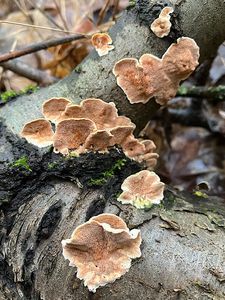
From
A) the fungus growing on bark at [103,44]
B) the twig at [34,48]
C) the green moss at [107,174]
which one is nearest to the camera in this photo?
the green moss at [107,174]

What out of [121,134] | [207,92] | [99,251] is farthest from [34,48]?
[99,251]

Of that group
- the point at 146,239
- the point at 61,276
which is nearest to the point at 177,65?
the point at 146,239

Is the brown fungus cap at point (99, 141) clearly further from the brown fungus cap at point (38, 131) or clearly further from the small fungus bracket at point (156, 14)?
the small fungus bracket at point (156, 14)

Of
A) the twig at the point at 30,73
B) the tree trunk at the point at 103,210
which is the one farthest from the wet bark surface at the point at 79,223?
the twig at the point at 30,73

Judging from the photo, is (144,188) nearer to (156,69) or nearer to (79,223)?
(79,223)

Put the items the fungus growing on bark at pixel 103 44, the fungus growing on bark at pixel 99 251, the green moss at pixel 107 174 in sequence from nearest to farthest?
the fungus growing on bark at pixel 99 251 → the green moss at pixel 107 174 → the fungus growing on bark at pixel 103 44

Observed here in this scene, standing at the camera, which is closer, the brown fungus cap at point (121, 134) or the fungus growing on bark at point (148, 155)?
the brown fungus cap at point (121, 134)

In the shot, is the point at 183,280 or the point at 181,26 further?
the point at 181,26

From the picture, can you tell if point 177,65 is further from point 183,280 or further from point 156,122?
point 156,122
